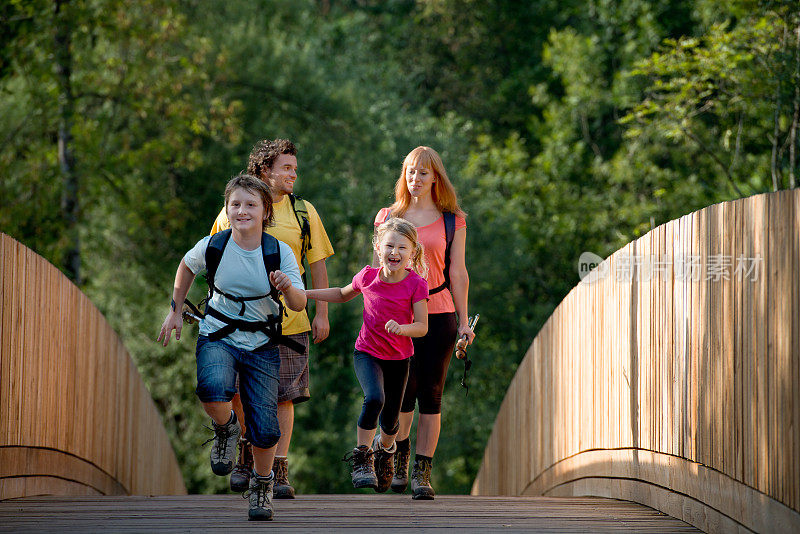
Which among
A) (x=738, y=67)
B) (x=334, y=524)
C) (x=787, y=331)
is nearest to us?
(x=787, y=331)

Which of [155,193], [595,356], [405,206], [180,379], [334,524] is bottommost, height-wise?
[334,524]

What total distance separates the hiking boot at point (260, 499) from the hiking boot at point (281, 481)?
1130mm

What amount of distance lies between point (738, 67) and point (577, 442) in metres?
10.6

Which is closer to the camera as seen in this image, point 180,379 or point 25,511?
point 25,511

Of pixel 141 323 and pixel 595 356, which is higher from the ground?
pixel 141 323

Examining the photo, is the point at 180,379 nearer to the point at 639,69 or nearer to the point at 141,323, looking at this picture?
the point at 141,323

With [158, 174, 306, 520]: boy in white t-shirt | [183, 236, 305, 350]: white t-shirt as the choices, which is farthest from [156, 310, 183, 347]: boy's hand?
[183, 236, 305, 350]: white t-shirt

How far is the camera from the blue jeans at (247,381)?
16.9 feet

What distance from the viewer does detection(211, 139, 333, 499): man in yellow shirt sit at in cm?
637

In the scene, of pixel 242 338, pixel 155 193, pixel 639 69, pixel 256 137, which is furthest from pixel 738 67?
pixel 242 338

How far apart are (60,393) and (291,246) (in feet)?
7.67

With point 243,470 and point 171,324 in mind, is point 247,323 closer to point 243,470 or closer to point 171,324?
point 171,324

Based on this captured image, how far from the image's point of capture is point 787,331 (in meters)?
3.79

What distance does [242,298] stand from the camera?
5203 mm
